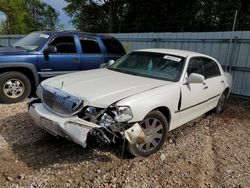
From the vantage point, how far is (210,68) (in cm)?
540

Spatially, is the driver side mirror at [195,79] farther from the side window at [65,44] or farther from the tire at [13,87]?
the tire at [13,87]

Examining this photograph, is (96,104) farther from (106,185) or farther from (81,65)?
(81,65)

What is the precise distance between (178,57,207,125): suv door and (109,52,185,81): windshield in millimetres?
228

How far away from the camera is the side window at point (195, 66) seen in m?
4.60

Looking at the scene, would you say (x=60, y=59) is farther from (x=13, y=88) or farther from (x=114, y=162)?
(x=114, y=162)

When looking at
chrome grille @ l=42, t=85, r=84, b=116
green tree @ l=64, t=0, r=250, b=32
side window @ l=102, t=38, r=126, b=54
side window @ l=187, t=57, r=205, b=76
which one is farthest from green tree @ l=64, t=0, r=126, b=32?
chrome grille @ l=42, t=85, r=84, b=116

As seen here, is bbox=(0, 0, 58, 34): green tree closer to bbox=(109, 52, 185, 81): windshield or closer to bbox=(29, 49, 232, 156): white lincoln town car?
bbox=(109, 52, 185, 81): windshield

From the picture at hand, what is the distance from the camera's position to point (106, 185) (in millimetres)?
3035

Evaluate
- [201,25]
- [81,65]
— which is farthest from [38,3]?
[81,65]

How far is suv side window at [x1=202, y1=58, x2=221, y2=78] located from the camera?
521 centimetres

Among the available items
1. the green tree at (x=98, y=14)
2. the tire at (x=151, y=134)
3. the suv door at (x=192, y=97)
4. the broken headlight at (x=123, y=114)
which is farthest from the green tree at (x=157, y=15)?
the broken headlight at (x=123, y=114)

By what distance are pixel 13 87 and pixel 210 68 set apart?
438 centimetres

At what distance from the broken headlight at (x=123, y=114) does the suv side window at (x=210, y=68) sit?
2.51 m

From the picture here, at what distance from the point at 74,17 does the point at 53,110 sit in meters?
23.0
